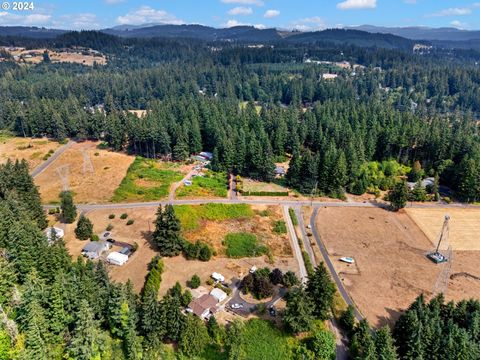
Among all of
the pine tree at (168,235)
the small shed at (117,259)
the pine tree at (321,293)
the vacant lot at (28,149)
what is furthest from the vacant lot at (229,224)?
the vacant lot at (28,149)

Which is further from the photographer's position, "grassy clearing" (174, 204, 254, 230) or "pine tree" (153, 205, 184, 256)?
"grassy clearing" (174, 204, 254, 230)

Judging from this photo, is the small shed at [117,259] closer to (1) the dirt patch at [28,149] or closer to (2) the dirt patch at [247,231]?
(2) the dirt patch at [247,231]

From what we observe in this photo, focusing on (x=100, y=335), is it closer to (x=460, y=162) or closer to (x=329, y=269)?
(x=329, y=269)

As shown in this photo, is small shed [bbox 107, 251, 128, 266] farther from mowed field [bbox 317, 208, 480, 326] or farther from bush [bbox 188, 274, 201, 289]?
mowed field [bbox 317, 208, 480, 326]

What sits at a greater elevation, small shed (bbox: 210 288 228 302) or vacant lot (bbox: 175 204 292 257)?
vacant lot (bbox: 175 204 292 257)

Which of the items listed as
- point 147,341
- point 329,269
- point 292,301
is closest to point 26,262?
point 147,341

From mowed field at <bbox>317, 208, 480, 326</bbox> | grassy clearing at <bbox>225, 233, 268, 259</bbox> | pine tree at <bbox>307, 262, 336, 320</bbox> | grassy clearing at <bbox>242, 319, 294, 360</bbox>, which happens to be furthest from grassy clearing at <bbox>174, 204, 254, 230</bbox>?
pine tree at <bbox>307, 262, 336, 320</bbox>
